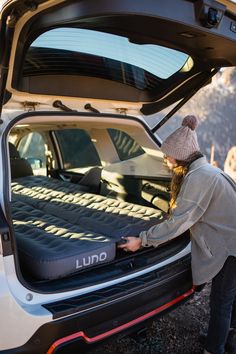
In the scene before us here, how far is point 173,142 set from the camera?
240 centimetres

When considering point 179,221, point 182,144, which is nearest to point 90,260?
point 179,221

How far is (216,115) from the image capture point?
19625 mm

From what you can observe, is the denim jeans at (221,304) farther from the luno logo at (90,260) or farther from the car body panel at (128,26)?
the car body panel at (128,26)

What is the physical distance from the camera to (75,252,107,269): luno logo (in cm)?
230

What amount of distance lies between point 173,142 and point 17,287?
1.24 meters

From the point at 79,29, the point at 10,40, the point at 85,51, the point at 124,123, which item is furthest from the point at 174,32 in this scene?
the point at 124,123

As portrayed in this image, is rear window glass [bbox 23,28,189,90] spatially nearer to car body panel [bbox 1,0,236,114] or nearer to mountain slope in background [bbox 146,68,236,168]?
car body panel [bbox 1,0,236,114]

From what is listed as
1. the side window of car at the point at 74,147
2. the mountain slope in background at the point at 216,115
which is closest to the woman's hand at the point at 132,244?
the side window of car at the point at 74,147

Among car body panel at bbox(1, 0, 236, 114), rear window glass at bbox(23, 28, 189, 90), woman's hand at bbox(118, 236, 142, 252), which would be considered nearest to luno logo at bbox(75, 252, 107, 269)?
woman's hand at bbox(118, 236, 142, 252)

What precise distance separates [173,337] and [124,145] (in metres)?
2.11

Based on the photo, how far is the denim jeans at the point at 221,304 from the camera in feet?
8.13

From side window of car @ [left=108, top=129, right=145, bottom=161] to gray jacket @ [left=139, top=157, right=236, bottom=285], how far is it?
159 cm

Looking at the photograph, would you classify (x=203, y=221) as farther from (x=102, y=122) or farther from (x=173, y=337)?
(x=102, y=122)

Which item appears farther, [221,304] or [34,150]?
[34,150]
